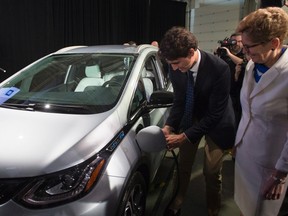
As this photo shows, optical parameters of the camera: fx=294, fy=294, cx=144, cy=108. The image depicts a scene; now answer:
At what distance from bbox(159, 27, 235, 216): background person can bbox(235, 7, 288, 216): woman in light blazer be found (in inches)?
11.6

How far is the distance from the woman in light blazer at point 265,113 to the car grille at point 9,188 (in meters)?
1.23

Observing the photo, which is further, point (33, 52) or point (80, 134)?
point (33, 52)

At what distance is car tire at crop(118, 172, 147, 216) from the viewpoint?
1.69m

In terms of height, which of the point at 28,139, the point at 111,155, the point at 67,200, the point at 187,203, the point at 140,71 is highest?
the point at 140,71

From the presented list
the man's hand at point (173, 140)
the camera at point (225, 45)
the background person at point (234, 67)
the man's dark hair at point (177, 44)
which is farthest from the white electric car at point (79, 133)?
the camera at point (225, 45)

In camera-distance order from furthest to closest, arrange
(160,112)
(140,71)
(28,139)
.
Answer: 1. (160,112)
2. (140,71)
3. (28,139)

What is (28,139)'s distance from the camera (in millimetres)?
1508

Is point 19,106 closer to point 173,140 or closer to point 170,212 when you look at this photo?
point 173,140

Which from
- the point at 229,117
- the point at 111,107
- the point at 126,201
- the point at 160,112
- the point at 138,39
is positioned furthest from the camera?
the point at 138,39

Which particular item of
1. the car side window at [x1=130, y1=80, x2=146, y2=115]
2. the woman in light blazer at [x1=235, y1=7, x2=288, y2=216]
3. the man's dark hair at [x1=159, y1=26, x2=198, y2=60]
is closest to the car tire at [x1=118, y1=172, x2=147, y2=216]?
the car side window at [x1=130, y1=80, x2=146, y2=115]

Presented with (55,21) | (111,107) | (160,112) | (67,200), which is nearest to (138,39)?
(55,21)

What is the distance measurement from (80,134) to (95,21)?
6749mm

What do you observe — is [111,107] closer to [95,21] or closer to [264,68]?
[264,68]

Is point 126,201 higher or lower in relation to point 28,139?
lower
